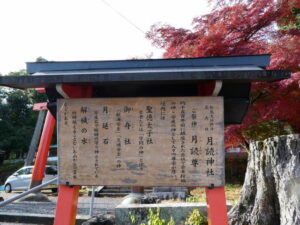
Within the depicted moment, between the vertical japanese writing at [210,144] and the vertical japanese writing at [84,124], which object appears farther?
the vertical japanese writing at [84,124]

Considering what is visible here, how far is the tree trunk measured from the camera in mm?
4055

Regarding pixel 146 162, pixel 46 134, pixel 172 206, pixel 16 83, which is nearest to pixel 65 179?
pixel 146 162

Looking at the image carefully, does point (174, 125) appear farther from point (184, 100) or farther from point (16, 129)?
point (16, 129)

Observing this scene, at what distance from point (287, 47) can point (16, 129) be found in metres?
29.9

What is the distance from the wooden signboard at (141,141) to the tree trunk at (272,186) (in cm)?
94

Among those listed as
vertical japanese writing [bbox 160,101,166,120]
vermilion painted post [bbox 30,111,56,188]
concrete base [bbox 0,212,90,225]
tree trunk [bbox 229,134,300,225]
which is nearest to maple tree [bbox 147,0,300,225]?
tree trunk [bbox 229,134,300,225]

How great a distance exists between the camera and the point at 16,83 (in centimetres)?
374

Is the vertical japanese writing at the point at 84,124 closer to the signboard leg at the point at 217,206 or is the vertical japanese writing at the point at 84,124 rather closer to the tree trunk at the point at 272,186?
the signboard leg at the point at 217,206

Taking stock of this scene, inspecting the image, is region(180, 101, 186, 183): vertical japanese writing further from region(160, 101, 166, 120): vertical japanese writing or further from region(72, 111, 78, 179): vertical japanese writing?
region(72, 111, 78, 179): vertical japanese writing

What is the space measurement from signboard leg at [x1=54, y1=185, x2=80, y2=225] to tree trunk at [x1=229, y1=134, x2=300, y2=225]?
8.39 ft

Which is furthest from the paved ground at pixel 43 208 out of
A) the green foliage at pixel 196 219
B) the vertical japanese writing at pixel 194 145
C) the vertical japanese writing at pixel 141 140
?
the vertical japanese writing at pixel 194 145

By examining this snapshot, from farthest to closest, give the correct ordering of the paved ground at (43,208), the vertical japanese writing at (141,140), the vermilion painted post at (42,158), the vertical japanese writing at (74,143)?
the vermilion painted post at (42,158)
the paved ground at (43,208)
the vertical japanese writing at (74,143)
the vertical japanese writing at (141,140)

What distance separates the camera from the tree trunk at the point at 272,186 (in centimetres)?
405

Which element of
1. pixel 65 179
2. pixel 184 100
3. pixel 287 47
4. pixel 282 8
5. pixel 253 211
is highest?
pixel 282 8
